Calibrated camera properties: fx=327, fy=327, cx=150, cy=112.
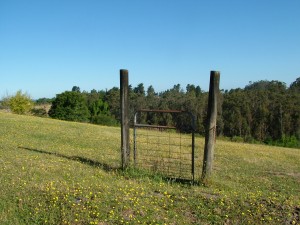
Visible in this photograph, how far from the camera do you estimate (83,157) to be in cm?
1030

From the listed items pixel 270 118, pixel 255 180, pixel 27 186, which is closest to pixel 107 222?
pixel 27 186

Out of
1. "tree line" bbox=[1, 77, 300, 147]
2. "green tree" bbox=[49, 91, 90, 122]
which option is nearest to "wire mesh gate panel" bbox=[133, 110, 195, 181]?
"tree line" bbox=[1, 77, 300, 147]

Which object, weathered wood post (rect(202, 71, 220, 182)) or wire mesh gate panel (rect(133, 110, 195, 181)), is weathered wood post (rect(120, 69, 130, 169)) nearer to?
wire mesh gate panel (rect(133, 110, 195, 181))

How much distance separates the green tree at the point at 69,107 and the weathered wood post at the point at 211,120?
6571 cm

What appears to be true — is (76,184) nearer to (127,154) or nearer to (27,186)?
(27,186)

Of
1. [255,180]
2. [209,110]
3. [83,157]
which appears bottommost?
[255,180]

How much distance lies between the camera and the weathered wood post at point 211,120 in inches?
298

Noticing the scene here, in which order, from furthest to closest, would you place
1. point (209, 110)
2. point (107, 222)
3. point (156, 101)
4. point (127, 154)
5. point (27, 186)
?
point (156, 101)
point (127, 154)
point (209, 110)
point (27, 186)
point (107, 222)

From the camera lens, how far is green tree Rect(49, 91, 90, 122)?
71.7 meters

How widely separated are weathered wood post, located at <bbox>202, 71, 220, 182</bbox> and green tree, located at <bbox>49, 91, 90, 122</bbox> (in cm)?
6571

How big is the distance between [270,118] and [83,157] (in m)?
56.6

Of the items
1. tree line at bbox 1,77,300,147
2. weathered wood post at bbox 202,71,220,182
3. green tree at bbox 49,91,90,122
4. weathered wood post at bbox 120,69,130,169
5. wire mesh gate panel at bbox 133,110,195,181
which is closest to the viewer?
weathered wood post at bbox 202,71,220,182

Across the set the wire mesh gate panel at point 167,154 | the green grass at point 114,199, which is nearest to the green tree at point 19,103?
the wire mesh gate panel at point 167,154

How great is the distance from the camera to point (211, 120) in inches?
302
